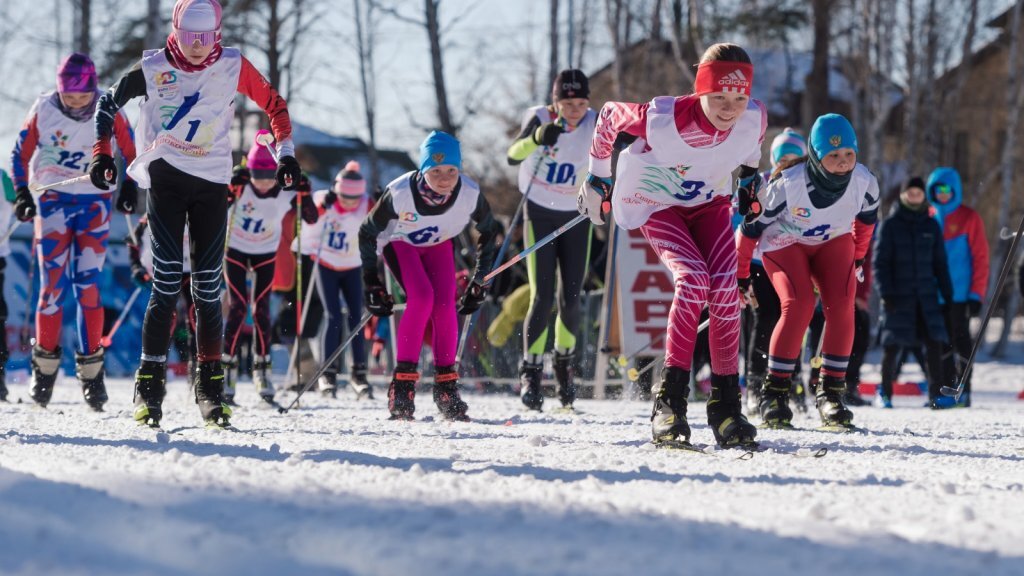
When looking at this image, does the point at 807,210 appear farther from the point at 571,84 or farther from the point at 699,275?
the point at 571,84

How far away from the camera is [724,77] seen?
198 inches

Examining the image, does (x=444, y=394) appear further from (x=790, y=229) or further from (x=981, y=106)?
(x=981, y=106)

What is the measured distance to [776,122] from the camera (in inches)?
1337

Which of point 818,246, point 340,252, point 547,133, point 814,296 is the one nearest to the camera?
point 818,246

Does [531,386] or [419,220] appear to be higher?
[419,220]

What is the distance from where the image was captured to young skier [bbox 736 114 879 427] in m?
6.37

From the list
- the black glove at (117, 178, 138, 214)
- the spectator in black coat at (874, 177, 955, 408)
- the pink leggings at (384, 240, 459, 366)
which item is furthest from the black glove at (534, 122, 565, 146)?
the spectator in black coat at (874, 177, 955, 408)

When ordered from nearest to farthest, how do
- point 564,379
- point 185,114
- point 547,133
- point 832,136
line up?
point 185,114 < point 832,136 < point 547,133 < point 564,379

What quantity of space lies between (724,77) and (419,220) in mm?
2486

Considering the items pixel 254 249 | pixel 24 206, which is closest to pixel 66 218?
pixel 24 206

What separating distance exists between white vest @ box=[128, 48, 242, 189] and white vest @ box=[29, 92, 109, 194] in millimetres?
1971

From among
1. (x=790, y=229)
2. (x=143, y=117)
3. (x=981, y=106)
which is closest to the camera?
(x=143, y=117)

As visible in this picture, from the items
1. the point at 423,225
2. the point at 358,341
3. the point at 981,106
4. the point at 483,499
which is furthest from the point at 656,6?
the point at 483,499

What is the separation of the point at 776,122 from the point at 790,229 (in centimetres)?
2839
